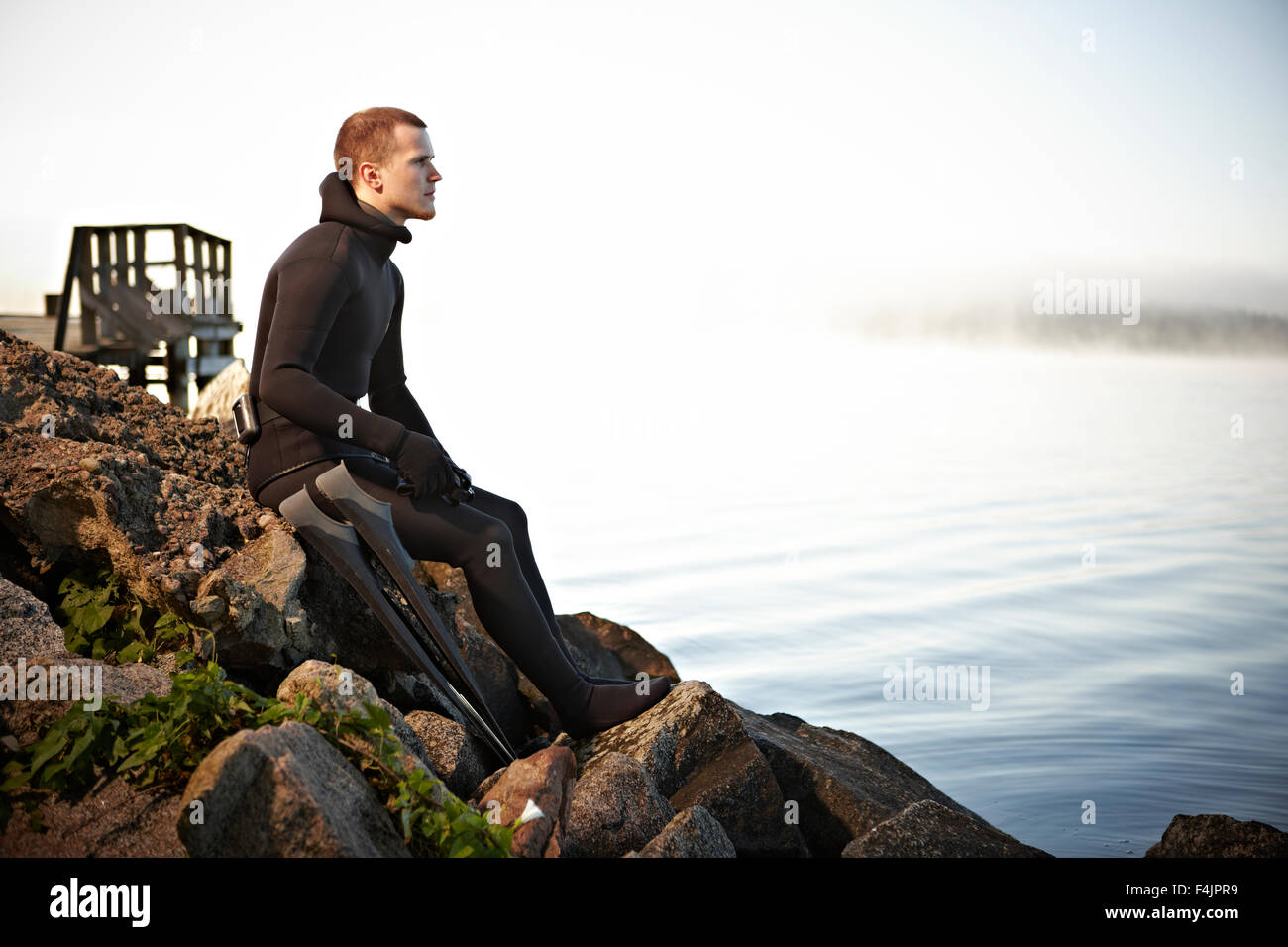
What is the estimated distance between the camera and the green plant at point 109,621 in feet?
13.1

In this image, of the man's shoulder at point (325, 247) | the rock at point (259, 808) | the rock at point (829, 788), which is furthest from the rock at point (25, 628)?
the rock at point (829, 788)

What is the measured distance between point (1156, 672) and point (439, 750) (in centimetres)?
885

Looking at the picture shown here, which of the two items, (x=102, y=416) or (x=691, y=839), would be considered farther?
(x=102, y=416)

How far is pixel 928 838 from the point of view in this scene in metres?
3.88

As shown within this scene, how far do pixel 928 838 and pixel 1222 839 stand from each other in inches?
39.1

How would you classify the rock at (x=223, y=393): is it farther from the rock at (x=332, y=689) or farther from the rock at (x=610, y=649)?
the rock at (x=332, y=689)

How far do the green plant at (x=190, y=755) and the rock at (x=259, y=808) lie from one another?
11.6 inches

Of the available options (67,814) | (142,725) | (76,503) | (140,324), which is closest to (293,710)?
(142,725)

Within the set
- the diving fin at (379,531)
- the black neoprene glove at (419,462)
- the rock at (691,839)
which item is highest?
the black neoprene glove at (419,462)

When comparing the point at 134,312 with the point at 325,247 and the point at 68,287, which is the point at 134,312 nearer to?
the point at 68,287

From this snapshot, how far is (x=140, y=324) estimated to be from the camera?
14555mm

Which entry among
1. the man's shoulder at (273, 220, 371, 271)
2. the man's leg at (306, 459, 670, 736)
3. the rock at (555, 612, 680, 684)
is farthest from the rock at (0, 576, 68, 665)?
the rock at (555, 612, 680, 684)

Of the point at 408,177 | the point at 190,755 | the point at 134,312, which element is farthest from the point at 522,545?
the point at 134,312
